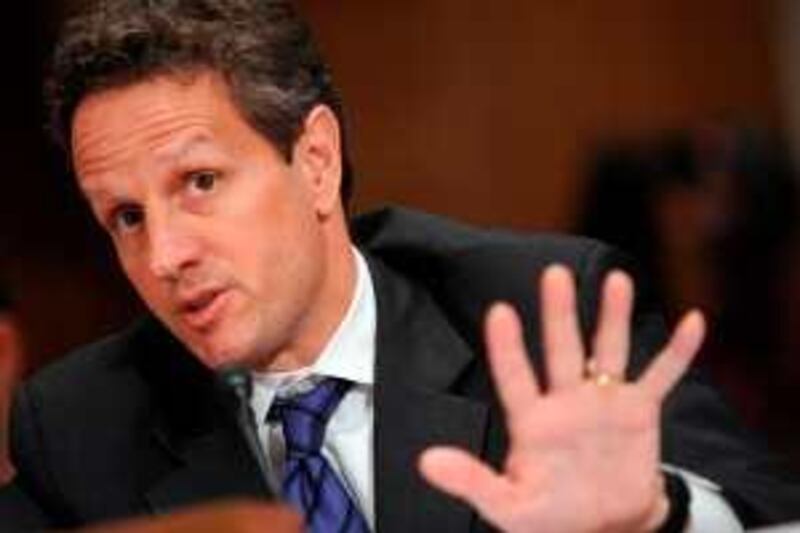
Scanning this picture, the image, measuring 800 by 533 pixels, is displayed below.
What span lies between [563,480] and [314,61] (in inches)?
22.7

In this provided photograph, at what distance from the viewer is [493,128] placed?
394cm

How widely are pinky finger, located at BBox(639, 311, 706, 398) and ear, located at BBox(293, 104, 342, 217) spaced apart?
470 mm

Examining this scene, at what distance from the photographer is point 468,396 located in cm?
170

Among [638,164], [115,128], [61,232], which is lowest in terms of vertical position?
[61,232]

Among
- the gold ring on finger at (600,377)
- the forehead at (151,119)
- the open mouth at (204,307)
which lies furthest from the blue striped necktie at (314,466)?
the gold ring on finger at (600,377)

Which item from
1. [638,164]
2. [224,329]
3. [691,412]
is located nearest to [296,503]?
[224,329]

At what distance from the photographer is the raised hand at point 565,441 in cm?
132

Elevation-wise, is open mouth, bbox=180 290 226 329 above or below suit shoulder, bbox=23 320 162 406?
above

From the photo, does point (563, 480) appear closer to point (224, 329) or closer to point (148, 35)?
point (224, 329)

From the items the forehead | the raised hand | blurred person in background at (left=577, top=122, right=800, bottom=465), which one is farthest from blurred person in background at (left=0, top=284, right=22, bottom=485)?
blurred person in background at (left=577, top=122, right=800, bottom=465)

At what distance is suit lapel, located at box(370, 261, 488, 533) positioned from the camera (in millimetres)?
1626

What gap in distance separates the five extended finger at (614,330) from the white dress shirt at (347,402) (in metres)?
0.37

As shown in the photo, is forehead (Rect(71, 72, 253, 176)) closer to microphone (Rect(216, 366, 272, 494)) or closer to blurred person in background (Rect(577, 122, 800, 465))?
microphone (Rect(216, 366, 272, 494))

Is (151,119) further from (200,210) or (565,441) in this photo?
(565,441)
